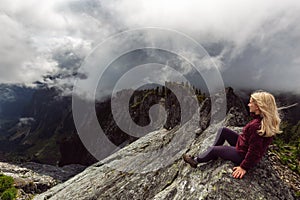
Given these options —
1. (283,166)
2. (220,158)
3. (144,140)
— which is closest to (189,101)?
(144,140)

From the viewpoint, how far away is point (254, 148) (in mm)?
13703

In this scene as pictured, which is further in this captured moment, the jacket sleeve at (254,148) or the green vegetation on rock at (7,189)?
the green vegetation on rock at (7,189)

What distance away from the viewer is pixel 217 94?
24.3 meters

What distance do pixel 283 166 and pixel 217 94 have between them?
723 centimetres

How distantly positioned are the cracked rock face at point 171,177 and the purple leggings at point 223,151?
0.40 meters

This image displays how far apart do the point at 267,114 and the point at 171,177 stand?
7.62 meters

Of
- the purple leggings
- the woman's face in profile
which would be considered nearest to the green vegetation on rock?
the purple leggings

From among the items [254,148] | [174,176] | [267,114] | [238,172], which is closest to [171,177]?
[174,176]

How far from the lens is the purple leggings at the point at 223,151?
14594 millimetres

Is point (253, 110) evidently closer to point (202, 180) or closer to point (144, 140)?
point (202, 180)

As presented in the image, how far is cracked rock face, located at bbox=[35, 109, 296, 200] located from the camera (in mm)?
14305

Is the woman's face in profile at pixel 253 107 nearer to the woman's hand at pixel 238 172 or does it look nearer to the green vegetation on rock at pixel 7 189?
the woman's hand at pixel 238 172

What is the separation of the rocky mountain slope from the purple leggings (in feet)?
1.29

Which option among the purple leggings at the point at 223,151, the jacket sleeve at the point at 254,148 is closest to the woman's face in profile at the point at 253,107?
the jacket sleeve at the point at 254,148
